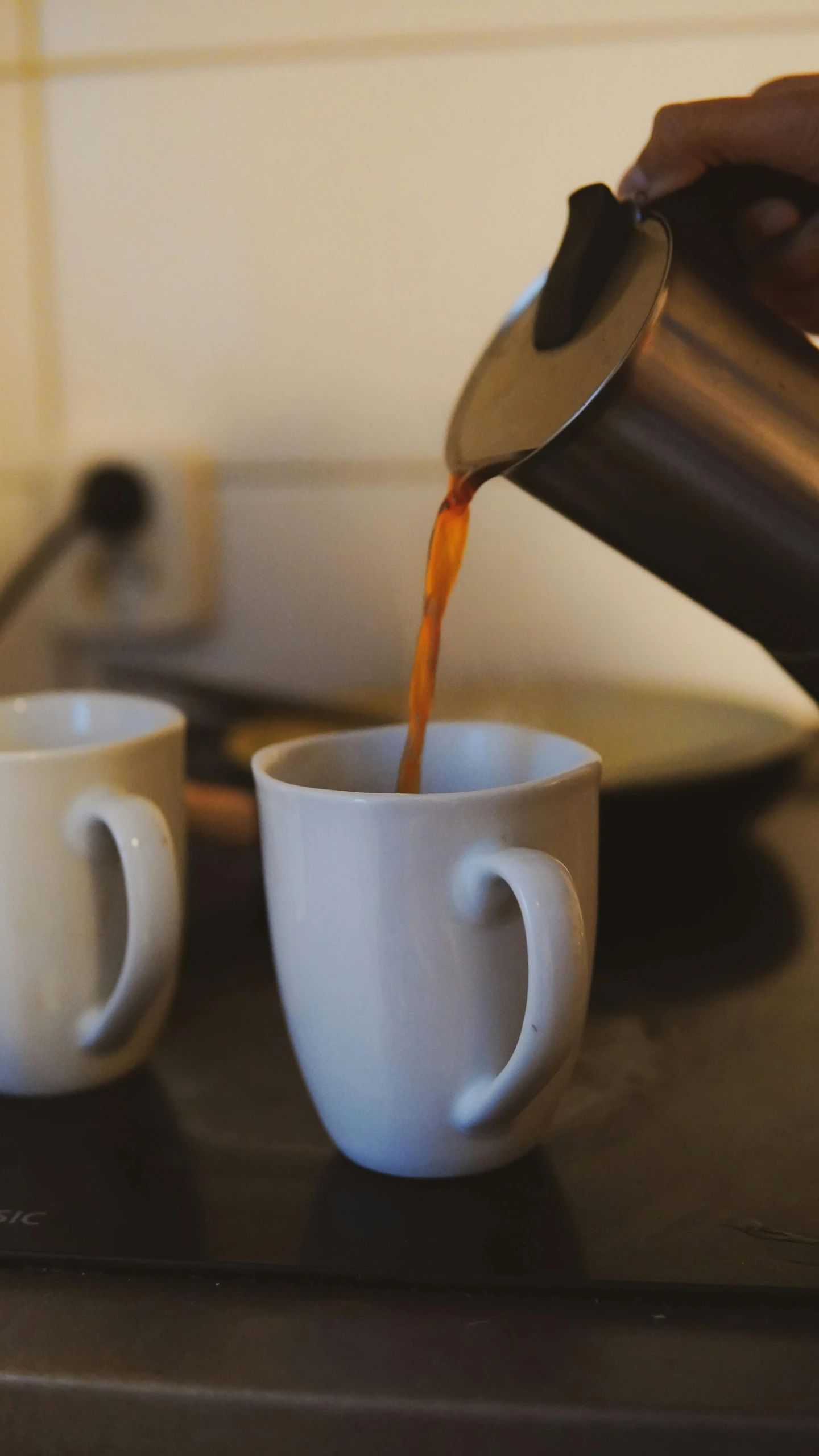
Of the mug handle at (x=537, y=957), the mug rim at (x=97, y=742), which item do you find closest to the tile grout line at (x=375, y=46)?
the mug rim at (x=97, y=742)

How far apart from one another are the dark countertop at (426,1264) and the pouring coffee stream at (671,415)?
0.44 feet

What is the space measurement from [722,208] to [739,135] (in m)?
0.04

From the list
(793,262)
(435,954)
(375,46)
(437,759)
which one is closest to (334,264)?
(375,46)

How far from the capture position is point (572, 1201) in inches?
12.7

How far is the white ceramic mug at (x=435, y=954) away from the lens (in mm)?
307

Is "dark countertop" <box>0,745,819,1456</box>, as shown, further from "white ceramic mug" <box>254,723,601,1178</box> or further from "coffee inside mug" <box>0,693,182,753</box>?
"coffee inside mug" <box>0,693,182,753</box>

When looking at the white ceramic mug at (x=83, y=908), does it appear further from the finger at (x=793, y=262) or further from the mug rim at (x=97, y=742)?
the finger at (x=793, y=262)

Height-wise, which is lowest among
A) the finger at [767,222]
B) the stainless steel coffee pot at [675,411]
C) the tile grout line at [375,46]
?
the stainless steel coffee pot at [675,411]

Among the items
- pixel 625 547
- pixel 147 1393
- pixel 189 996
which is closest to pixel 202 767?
pixel 189 996

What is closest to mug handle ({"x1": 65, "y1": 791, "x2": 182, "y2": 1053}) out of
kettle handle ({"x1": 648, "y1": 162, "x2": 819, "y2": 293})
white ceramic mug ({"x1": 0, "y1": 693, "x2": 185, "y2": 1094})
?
white ceramic mug ({"x1": 0, "y1": 693, "x2": 185, "y2": 1094})

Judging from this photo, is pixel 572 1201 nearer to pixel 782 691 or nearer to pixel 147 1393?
pixel 147 1393

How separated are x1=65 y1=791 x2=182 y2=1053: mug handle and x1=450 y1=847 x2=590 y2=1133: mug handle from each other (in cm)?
10

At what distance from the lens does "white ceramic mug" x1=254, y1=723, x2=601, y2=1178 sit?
307mm

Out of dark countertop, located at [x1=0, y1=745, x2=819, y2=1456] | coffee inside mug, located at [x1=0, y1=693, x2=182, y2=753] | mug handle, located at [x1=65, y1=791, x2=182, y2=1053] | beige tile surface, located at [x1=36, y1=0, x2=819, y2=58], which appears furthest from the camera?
beige tile surface, located at [x1=36, y1=0, x2=819, y2=58]
